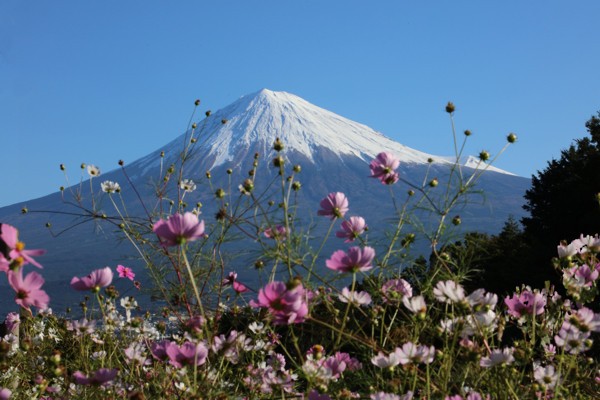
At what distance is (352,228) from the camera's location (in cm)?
188

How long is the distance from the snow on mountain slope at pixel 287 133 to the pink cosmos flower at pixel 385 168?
12826 cm

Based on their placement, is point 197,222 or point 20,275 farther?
point 197,222

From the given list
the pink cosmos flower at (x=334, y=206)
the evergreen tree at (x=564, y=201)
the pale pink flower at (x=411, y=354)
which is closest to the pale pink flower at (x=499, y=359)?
the pale pink flower at (x=411, y=354)

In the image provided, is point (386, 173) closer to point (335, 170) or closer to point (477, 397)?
point (477, 397)

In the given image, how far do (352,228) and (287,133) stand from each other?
469ft

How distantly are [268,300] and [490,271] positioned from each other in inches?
571

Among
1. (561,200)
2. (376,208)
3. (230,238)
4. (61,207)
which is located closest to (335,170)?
(376,208)

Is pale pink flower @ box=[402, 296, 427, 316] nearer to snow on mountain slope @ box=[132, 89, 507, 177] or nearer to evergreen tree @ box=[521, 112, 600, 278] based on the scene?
evergreen tree @ box=[521, 112, 600, 278]

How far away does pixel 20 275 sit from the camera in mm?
1271

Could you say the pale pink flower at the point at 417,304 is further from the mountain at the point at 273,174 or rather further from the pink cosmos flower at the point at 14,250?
the mountain at the point at 273,174

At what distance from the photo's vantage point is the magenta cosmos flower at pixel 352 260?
4.90ft

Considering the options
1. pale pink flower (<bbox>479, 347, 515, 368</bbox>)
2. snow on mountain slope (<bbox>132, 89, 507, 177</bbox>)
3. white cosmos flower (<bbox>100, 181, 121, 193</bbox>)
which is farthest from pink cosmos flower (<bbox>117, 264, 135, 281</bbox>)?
snow on mountain slope (<bbox>132, 89, 507, 177</bbox>)

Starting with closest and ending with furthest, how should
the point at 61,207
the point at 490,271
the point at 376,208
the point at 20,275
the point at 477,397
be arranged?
the point at 20,275
the point at 477,397
the point at 490,271
the point at 376,208
the point at 61,207

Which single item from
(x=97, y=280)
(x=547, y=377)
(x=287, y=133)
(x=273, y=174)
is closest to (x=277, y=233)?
(x=97, y=280)
